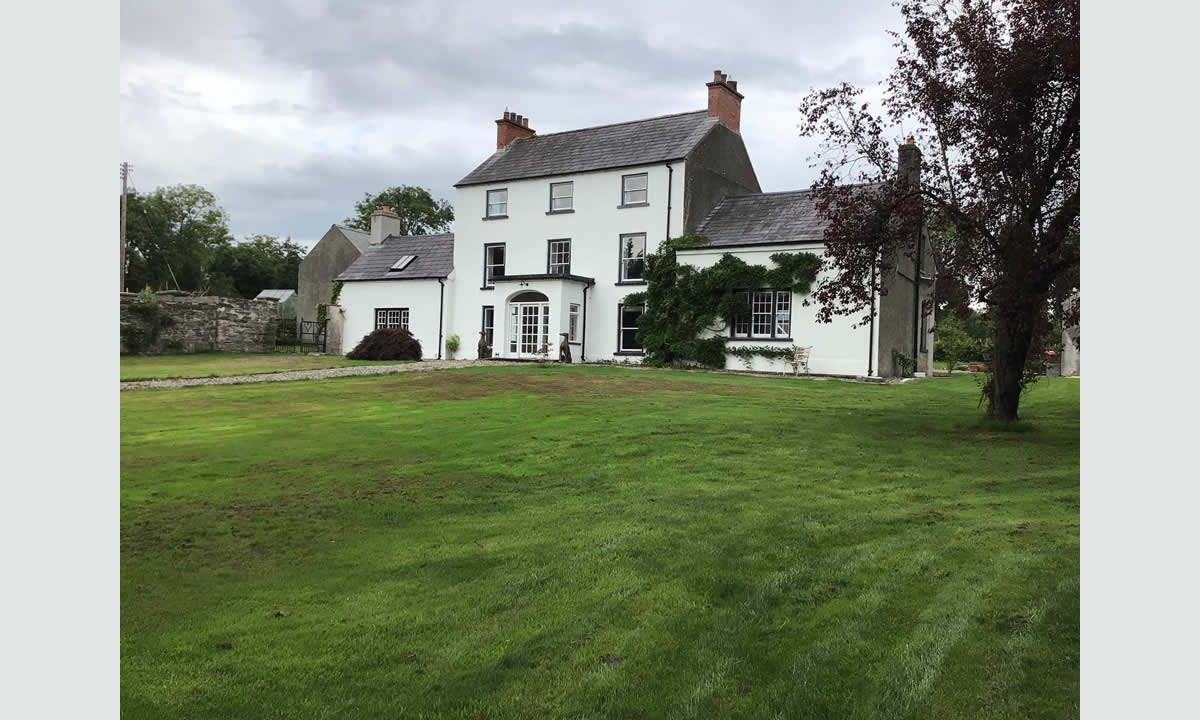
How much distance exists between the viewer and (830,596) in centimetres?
450

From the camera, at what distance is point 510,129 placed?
33594 mm

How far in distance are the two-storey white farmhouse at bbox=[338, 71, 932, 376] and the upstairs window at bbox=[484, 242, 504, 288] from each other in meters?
0.04

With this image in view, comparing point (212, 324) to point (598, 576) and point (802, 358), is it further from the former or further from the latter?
point (598, 576)

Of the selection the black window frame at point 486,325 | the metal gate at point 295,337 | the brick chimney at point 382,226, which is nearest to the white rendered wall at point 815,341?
the black window frame at point 486,325

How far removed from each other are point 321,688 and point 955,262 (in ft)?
31.8

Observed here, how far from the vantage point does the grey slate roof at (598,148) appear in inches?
1096

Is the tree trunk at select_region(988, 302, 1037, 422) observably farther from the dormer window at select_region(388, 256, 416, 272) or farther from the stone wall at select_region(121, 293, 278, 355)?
the dormer window at select_region(388, 256, 416, 272)

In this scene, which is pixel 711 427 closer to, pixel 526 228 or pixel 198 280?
pixel 526 228

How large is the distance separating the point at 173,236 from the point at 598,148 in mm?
41597

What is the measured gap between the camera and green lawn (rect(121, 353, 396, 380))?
19.2 m

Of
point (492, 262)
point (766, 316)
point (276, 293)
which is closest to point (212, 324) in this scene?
point (492, 262)

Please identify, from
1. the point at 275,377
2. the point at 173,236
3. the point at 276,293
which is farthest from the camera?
the point at 276,293

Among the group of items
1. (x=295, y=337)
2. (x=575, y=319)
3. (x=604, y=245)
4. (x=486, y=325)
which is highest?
(x=604, y=245)
